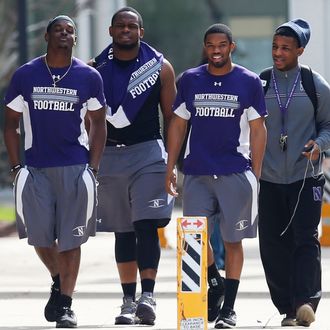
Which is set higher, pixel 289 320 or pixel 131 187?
pixel 131 187

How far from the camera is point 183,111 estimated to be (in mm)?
9859

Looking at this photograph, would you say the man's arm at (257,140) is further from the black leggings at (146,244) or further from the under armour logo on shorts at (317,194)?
the black leggings at (146,244)

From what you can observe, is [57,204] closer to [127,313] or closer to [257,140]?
[127,313]

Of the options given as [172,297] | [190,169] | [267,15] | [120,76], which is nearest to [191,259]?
[190,169]

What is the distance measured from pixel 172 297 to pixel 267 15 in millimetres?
15640

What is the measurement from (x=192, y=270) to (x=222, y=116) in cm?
146

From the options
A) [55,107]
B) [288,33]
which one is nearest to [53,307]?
[55,107]

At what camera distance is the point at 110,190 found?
10344 mm

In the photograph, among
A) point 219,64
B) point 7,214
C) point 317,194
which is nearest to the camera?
point 219,64

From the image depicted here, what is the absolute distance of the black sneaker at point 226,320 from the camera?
955cm

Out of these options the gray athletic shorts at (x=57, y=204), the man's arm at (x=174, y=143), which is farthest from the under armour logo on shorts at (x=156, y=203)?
the gray athletic shorts at (x=57, y=204)

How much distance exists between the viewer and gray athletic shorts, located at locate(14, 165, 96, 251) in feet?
32.0

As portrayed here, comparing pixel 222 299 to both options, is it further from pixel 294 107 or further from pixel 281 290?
pixel 294 107

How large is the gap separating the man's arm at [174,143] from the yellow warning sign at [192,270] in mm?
1330
